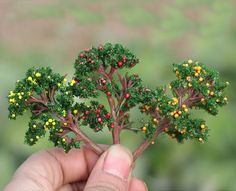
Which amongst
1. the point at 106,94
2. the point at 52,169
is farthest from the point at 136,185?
the point at 106,94

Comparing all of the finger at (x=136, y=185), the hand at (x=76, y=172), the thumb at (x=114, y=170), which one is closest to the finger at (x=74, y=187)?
the hand at (x=76, y=172)

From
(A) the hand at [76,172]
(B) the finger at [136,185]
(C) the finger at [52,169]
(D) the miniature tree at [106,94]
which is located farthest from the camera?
(B) the finger at [136,185]

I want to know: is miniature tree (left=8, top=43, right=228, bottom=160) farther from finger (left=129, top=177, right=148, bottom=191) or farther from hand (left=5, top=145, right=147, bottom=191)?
finger (left=129, top=177, right=148, bottom=191)

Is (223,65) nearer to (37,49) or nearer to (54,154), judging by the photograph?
(37,49)

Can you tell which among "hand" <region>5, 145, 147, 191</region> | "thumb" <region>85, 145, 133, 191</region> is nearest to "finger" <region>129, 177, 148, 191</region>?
"hand" <region>5, 145, 147, 191</region>

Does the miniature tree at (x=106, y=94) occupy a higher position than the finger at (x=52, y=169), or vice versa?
the miniature tree at (x=106, y=94)

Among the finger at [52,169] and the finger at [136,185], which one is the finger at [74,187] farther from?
the finger at [136,185]

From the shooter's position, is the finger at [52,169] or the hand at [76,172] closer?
the hand at [76,172]
